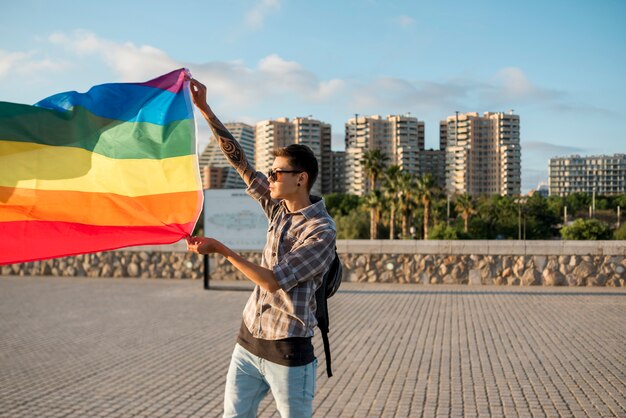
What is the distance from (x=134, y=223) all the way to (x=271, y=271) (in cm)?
125

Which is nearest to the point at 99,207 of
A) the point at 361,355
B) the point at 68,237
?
the point at 68,237

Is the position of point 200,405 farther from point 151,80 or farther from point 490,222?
point 490,222

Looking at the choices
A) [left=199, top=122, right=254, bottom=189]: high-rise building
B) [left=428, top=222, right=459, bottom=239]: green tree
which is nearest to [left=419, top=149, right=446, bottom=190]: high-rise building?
[left=199, top=122, right=254, bottom=189]: high-rise building

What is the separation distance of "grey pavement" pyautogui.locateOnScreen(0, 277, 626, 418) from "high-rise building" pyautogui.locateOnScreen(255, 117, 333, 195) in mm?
133816

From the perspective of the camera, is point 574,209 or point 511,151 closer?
point 574,209

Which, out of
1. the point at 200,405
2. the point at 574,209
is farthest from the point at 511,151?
the point at 200,405

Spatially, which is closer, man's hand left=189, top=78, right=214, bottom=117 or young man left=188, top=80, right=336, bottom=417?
young man left=188, top=80, right=336, bottom=417

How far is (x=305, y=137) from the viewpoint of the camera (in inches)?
6403

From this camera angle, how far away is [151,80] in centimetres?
411

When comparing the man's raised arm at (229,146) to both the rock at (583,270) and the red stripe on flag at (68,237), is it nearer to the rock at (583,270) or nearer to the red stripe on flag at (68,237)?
the red stripe on flag at (68,237)

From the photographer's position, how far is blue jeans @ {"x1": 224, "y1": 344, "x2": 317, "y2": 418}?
3051mm

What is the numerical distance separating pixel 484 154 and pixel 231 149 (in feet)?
571

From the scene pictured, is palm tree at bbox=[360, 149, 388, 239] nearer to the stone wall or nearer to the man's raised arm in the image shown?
the stone wall

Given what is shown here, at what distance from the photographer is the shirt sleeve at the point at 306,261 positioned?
291 centimetres
